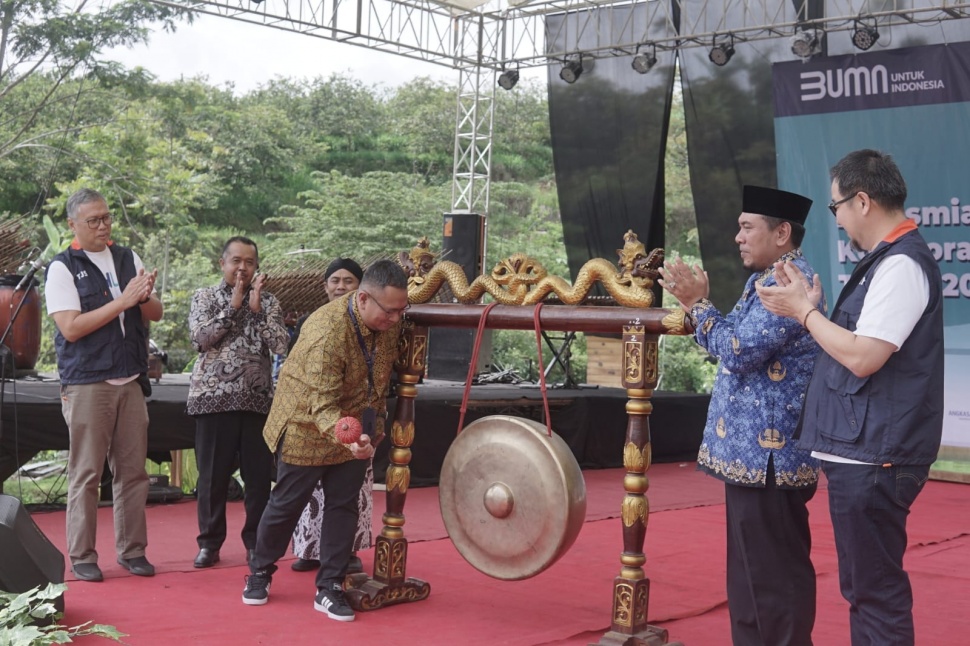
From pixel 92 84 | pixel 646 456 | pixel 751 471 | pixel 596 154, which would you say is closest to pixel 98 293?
pixel 646 456

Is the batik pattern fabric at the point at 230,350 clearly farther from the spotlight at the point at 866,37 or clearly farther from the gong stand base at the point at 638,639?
the spotlight at the point at 866,37

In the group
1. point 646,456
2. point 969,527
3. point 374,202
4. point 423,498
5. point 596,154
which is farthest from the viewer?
point 374,202

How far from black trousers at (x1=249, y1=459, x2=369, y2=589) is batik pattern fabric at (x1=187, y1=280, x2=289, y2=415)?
2.25 feet

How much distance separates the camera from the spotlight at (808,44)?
24.7ft

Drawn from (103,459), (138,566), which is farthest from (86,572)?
(103,459)

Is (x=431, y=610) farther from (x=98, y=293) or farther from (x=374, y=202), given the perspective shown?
(x=374, y=202)

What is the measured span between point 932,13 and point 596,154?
2.80 m

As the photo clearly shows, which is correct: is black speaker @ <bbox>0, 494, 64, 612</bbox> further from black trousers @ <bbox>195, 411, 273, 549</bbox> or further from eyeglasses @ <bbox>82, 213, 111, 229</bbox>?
eyeglasses @ <bbox>82, 213, 111, 229</bbox>

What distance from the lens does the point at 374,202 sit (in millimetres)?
17156

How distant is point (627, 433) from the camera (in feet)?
10.3

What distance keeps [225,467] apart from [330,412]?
1030mm

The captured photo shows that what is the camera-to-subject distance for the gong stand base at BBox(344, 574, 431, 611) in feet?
11.3

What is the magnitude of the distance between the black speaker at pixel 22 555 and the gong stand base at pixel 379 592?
905 mm

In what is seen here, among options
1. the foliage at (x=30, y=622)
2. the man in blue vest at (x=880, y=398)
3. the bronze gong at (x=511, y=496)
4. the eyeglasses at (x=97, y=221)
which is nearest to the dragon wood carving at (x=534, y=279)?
the bronze gong at (x=511, y=496)
